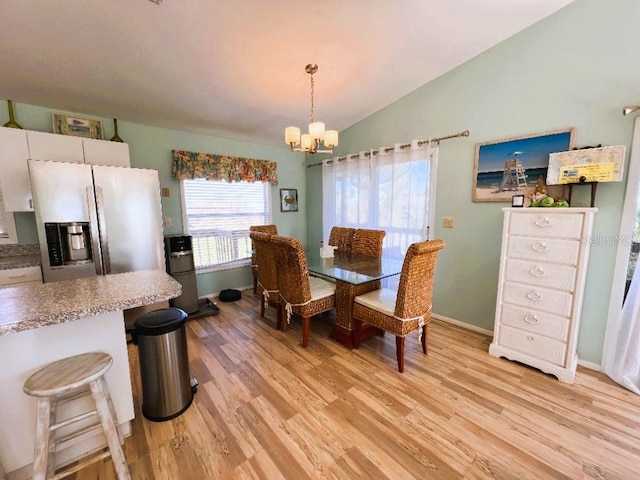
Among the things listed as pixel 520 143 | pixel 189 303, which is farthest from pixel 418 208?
pixel 189 303

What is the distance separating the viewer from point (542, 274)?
2.01 m

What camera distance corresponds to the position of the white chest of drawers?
6.10 ft

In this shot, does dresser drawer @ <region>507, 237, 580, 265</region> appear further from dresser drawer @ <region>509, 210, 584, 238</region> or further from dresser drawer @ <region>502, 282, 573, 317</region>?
dresser drawer @ <region>502, 282, 573, 317</region>

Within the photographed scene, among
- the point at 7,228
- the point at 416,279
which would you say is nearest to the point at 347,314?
the point at 416,279

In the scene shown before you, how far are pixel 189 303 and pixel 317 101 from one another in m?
2.84

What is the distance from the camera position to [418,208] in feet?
9.93

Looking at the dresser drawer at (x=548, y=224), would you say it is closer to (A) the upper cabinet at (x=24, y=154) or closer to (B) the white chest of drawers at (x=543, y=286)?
(B) the white chest of drawers at (x=543, y=286)

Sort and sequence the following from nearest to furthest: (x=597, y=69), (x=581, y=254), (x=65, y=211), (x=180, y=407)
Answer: (x=180, y=407) < (x=581, y=254) < (x=597, y=69) < (x=65, y=211)

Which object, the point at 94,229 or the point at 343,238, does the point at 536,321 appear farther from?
the point at 94,229

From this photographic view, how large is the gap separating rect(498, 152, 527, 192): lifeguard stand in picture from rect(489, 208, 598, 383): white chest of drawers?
45 centimetres

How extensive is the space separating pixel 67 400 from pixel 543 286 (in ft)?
10.2

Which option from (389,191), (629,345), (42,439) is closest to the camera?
(42,439)

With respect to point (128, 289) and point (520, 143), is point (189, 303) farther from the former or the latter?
point (520, 143)

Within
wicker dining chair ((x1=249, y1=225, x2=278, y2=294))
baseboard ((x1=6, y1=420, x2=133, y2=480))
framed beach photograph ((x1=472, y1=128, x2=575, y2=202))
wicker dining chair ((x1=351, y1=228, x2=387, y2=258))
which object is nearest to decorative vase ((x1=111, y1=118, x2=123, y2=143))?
wicker dining chair ((x1=249, y1=225, x2=278, y2=294))
